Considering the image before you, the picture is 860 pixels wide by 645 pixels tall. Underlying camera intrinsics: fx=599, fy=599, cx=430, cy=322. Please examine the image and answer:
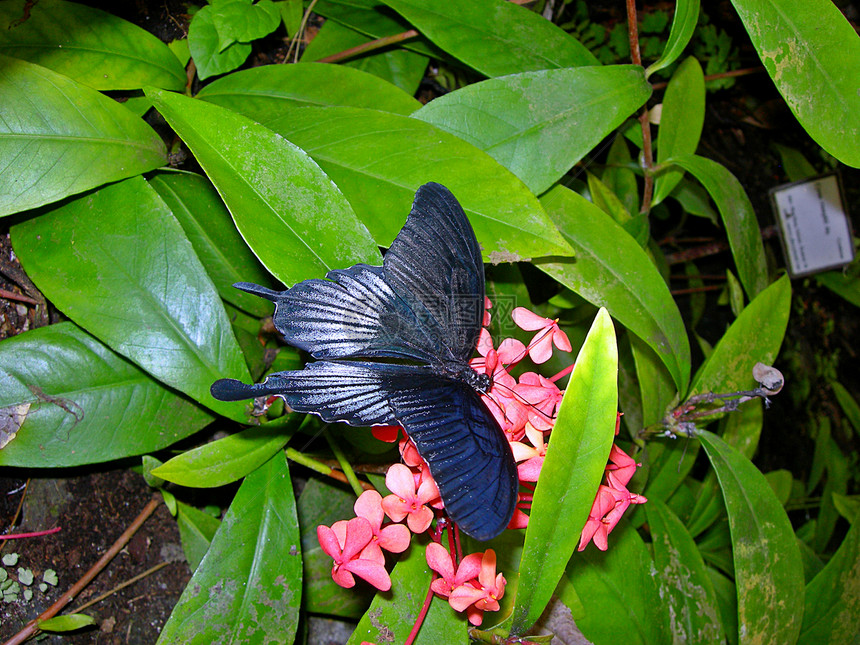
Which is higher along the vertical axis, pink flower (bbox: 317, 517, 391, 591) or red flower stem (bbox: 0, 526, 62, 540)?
pink flower (bbox: 317, 517, 391, 591)

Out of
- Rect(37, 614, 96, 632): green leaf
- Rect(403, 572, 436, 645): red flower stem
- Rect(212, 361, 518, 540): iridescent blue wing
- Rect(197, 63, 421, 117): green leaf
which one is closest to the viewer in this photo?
Rect(212, 361, 518, 540): iridescent blue wing

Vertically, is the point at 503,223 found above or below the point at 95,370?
above

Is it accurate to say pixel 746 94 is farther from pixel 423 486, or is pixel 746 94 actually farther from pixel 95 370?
pixel 95 370

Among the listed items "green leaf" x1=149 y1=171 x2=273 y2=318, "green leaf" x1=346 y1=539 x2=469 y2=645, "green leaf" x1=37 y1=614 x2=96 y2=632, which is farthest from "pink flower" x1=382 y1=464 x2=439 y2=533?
"green leaf" x1=37 y1=614 x2=96 y2=632

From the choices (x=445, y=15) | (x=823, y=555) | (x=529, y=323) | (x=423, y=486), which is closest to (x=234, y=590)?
(x=423, y=486)

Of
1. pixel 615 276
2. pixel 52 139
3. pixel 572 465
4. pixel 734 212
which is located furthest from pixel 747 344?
pixel 52 139

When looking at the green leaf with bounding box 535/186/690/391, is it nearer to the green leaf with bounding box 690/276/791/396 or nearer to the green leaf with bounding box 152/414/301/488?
the green leaf with bounding box 690/276/791/396

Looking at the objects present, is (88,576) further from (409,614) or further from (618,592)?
(618,592)

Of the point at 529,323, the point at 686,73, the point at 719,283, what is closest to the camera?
the point at 529,323
